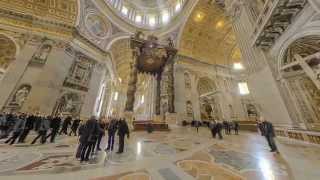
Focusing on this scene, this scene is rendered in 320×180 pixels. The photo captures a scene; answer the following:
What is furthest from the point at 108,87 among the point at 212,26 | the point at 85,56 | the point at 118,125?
the point at 118,125

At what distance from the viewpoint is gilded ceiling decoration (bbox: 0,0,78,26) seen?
40.9ft

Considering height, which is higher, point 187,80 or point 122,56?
point 122,56

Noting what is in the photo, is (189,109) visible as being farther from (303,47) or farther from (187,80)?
(303,47)

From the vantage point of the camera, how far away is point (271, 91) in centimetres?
581

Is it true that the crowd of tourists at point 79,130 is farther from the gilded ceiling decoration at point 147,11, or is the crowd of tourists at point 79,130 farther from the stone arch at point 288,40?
the gilded ceiling decoration at point 147,11

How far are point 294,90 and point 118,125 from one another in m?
7.43

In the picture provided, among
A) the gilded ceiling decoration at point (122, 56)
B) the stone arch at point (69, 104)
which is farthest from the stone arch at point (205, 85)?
the stone arch at point (69, 104)

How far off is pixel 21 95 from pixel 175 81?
569 inches

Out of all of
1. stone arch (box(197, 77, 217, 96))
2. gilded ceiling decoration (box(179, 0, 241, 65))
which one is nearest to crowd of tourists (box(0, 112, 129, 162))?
gilded ceiling decoration (box(179, 0, 241, 65))

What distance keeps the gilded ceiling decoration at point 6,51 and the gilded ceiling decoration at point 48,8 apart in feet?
10.5

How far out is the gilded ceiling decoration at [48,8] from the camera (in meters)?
12.5

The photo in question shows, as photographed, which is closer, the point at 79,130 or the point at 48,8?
the point at 79,130

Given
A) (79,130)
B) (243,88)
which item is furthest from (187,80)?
(79,130)

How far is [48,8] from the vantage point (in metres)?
13.5
